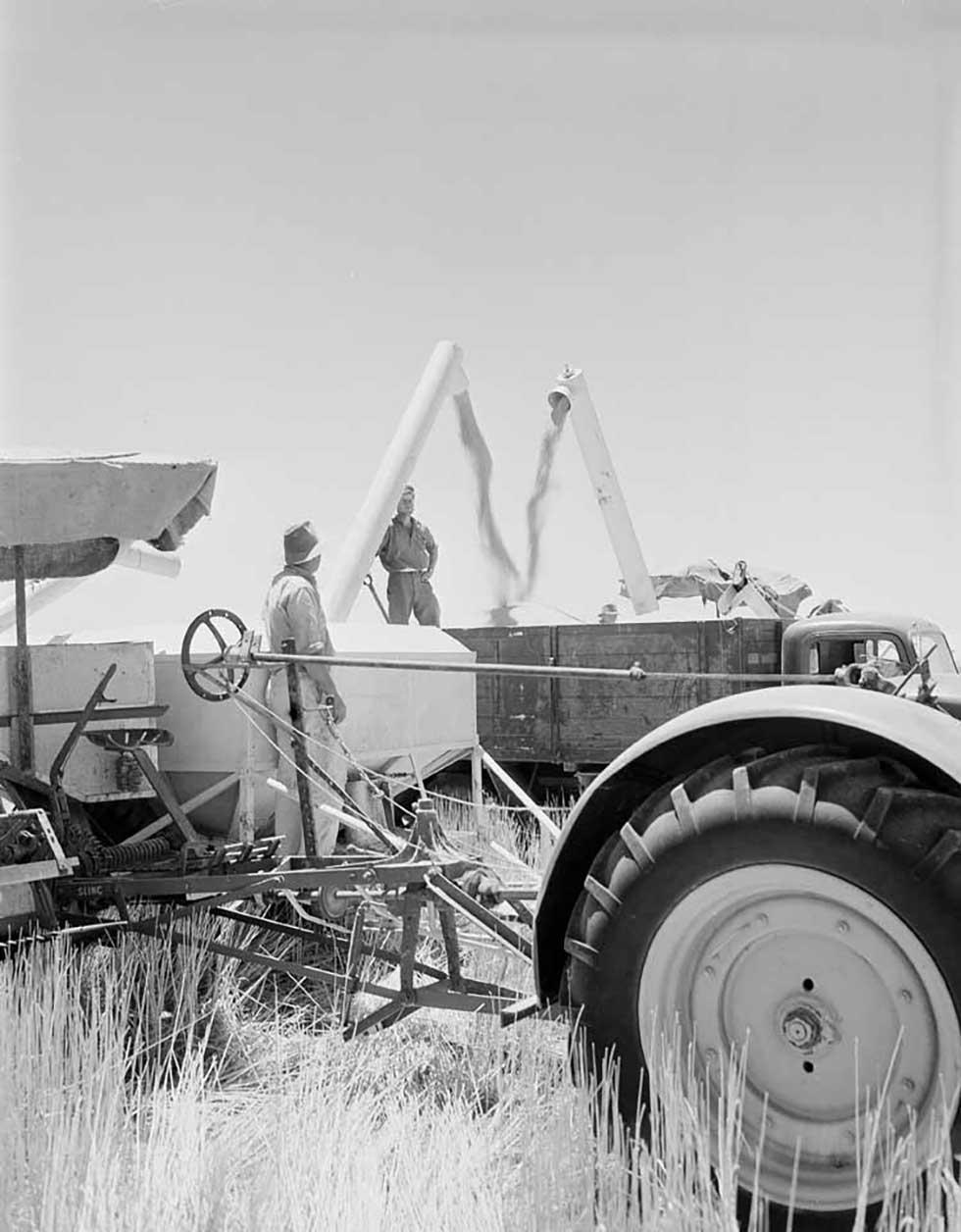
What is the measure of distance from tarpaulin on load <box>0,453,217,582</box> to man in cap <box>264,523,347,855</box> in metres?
0.82

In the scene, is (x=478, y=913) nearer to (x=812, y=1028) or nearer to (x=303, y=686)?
(x=812, y=1028)

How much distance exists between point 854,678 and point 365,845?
3.45 m

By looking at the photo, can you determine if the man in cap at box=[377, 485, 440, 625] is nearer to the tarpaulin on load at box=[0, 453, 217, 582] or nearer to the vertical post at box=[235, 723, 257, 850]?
the vertical post at box=[235, 723, 257, 850]

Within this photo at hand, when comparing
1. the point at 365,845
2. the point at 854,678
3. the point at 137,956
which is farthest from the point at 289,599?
the point at 854,678

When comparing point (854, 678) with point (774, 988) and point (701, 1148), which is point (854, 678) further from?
point (701, 1148)

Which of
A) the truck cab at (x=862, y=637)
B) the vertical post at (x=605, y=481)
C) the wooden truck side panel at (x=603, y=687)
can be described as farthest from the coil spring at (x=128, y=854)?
the vertical post at (x=605, y=481)

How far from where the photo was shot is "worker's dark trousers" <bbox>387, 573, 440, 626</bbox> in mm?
14867

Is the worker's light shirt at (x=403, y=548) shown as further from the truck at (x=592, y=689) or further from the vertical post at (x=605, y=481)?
the truck at (x=592, y=689)

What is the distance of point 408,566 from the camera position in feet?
48.9

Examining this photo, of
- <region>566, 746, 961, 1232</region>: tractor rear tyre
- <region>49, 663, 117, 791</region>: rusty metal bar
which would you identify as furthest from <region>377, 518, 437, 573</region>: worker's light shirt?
<region>566, 746, 961, 1232</region>: tractor rear tyre

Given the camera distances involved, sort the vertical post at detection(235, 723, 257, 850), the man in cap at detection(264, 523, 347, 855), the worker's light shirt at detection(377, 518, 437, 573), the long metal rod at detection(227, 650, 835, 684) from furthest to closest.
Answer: the worker's light shirt at detection(377, 518, 437, 573)
the man in cap at detection(264, 523, 347, 855)
the vertical post at detection(235, 723, 257, 850)
the long metal rod at detection(227, 650, 835, 684)

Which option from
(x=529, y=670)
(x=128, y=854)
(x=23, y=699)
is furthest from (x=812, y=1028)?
(x=23, y=699)

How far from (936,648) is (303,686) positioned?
274 cm

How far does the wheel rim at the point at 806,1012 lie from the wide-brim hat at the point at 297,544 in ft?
12.8
